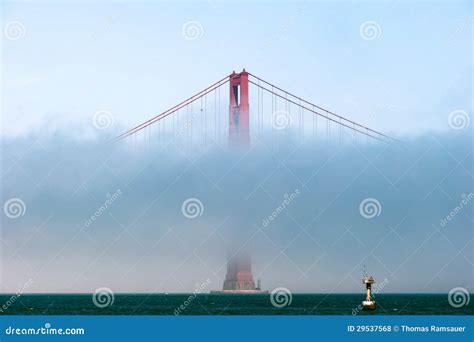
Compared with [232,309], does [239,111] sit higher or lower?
higher

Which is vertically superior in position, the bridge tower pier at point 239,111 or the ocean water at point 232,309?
the bridge tower pier at point 239,111

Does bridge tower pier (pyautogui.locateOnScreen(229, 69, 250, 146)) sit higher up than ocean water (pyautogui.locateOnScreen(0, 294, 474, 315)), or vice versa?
bridge tower pier (pyautogui.locateOnScreen(229, 69, 250, 146))

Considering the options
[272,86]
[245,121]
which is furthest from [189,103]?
[245,121]
